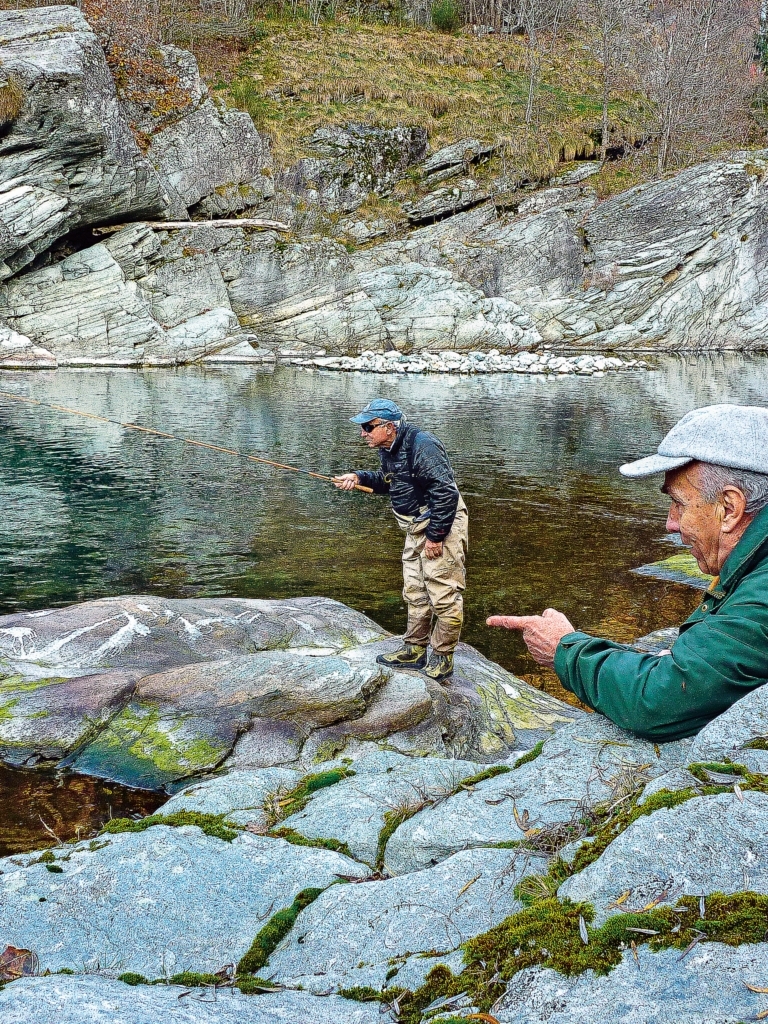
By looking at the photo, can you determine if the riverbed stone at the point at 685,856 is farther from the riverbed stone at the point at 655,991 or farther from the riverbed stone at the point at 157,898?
the riverbed stone at the point at 157,898

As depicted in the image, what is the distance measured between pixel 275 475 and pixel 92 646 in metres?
10.1

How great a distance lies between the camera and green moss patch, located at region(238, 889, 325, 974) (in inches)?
97.2

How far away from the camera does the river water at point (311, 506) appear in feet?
35.1

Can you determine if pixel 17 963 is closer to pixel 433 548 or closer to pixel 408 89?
pixel 433 548

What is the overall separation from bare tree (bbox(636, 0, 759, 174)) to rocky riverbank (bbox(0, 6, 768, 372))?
6.95 meters

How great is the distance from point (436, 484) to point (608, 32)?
2532 inches

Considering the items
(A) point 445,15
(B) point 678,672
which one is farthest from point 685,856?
(A) point 445,15

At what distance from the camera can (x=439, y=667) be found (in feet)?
24.8

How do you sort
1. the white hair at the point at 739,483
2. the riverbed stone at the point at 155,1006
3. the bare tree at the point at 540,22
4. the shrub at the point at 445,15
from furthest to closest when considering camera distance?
the shrub at the point at 445,15 < the bare tree at the point at 540,22 < the white hair at the point at 739,483 < the riverbed stone at the point at 155,1006

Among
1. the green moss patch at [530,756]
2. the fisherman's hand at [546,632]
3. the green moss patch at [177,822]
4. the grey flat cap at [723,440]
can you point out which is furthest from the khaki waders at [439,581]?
the grey flat cap at [723,440]

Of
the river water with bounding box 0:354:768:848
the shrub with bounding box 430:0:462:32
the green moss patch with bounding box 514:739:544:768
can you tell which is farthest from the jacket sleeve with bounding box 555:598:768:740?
the shrub with bounding box 430:0:462:32

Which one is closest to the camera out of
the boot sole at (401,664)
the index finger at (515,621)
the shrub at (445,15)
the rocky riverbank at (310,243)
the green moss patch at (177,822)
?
the index finger at (515,621)

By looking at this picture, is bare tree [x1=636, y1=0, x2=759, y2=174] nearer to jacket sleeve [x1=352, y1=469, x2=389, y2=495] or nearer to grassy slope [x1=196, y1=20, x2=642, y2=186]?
grassy slope [x1=196, y1=20, x2=642, y2=186]

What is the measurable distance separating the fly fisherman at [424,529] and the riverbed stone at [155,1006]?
5.45 metres
